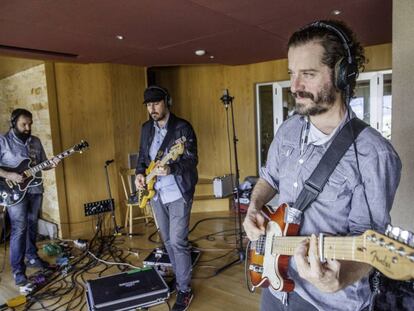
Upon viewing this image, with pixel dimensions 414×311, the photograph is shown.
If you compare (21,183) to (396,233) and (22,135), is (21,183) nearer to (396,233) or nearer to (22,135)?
(22,135)

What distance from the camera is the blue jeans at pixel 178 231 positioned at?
7.70ft

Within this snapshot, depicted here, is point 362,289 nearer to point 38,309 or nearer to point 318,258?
point 318,258

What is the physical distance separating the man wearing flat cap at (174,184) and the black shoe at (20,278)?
1.49 meters

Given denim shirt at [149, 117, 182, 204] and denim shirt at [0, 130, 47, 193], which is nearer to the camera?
denim shirt at [149, 117, 182, 204]

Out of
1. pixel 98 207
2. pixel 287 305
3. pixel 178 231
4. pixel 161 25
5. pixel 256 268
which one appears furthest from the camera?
pixel 98 207

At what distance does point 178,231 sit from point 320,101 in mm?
1646

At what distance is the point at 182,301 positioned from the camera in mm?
2408

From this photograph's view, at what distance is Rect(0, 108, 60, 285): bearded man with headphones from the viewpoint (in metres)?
2.92

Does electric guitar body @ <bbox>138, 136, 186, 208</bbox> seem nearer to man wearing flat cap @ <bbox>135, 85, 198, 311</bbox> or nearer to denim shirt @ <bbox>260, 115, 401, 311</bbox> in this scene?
man wearing flat cap @ <bbox>135, 85, 198, 311</bbox>

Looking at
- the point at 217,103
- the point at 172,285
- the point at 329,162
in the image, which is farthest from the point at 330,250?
the point at 217,103

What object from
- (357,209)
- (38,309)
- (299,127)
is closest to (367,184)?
(357,209)

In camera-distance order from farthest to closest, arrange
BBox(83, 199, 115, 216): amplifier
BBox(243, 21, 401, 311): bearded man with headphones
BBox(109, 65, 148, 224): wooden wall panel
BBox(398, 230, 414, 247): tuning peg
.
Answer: BBox(109, 65, 148, 224): wooden wall panel < BBox(83, 199, 115, 216): amplifier < BBox(243, 21, 401, 311): bearded man with headphones < BBox(398, 230, 414, 247): tuning peg

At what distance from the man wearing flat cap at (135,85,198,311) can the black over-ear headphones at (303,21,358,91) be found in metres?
1.47

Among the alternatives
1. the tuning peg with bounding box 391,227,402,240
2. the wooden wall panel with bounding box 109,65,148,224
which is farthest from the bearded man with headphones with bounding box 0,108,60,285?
the tuning peg with bounding box 391,227,402,240
